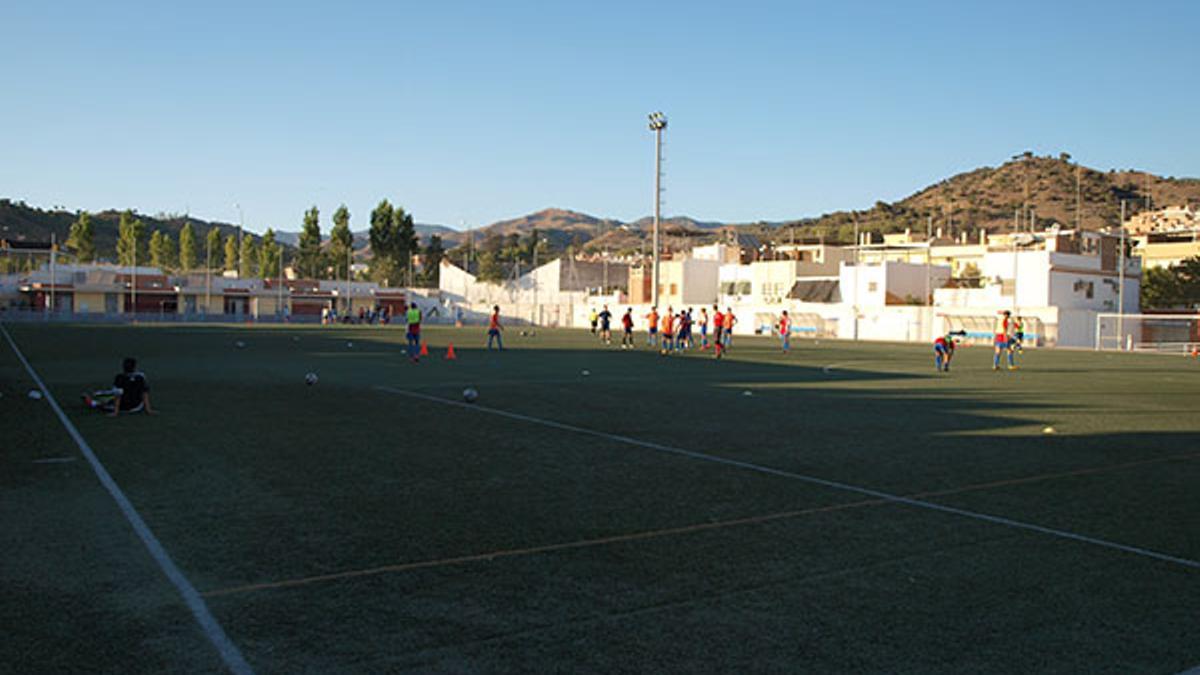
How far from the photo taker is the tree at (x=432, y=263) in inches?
5674

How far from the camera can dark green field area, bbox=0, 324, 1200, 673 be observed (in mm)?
4938

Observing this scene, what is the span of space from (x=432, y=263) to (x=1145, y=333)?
106 m

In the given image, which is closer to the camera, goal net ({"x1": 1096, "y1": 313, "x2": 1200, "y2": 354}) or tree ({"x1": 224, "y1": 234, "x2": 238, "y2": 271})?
goal net ({"x1": 1096, "y1": 313, "x2": 1200, "y2": 354})

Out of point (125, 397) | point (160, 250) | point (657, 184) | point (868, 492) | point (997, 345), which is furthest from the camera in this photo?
point (160, 250)

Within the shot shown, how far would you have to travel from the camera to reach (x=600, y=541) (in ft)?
23.6

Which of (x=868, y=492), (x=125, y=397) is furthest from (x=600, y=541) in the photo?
(x=125, y=397)

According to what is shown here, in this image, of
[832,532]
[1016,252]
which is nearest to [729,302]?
[1016,252]

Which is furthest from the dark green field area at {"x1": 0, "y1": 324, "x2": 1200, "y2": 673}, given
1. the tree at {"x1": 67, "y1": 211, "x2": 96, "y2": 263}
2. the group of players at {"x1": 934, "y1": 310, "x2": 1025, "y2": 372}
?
the tree at {"x1": 67, "y1": 211, "x2": 96, "y2": 263}

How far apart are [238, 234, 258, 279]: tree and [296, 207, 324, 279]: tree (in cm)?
815

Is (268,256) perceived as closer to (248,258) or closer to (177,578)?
(248,258)

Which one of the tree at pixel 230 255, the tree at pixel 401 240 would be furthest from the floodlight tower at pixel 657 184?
the tree at pixel 230 255

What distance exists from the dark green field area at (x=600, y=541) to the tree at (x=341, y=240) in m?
119

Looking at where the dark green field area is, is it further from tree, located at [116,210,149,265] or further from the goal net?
tree, located at [116,210,149,265]

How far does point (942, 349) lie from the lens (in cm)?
3075
